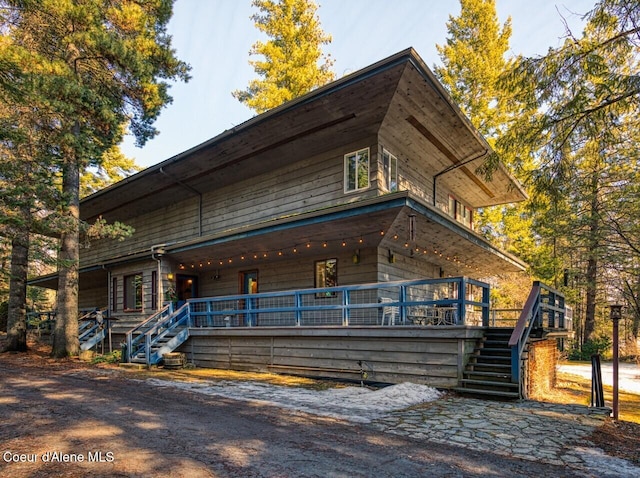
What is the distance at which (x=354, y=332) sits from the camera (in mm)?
9531

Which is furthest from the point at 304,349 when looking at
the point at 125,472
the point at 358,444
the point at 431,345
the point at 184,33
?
the point at 184,33

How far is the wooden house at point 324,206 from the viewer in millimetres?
9977

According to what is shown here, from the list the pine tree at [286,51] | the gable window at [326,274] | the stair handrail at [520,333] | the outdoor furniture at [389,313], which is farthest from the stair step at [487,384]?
the pine tree at [286,51]

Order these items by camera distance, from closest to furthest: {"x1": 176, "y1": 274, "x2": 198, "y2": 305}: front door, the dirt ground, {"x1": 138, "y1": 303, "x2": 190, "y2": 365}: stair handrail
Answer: the dirt ground → {"x1": 138, "y1": 303, "x2": 190, "y2": 365}: stair handrail → {"x1": 176, "y1": 274, "x2": 198, "y2": 305}: front door

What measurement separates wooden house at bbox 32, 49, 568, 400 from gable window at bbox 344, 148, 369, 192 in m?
0.04

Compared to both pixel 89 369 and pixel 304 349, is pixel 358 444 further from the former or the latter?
pixel 89 369

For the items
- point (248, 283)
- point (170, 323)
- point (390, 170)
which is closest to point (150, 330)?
point (170, 323)

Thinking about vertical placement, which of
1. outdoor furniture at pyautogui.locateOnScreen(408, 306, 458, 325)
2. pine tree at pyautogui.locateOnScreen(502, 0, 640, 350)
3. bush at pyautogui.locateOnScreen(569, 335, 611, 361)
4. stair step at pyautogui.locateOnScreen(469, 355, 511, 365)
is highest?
pine tree at pyautogui.locateOnScreen(502, 0, 640, 350)

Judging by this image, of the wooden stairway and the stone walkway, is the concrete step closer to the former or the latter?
the wooden stairway

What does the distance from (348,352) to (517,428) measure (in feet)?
15.3

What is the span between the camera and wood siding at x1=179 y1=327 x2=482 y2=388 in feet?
27.4

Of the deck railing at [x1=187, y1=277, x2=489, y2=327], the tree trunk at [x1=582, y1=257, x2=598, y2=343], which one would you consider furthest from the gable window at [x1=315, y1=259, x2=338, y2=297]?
the tree trunk at [x1=582, y1=257, x2=598, y2=343]

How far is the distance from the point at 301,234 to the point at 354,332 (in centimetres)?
341

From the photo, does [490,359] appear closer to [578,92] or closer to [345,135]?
[578,92]
